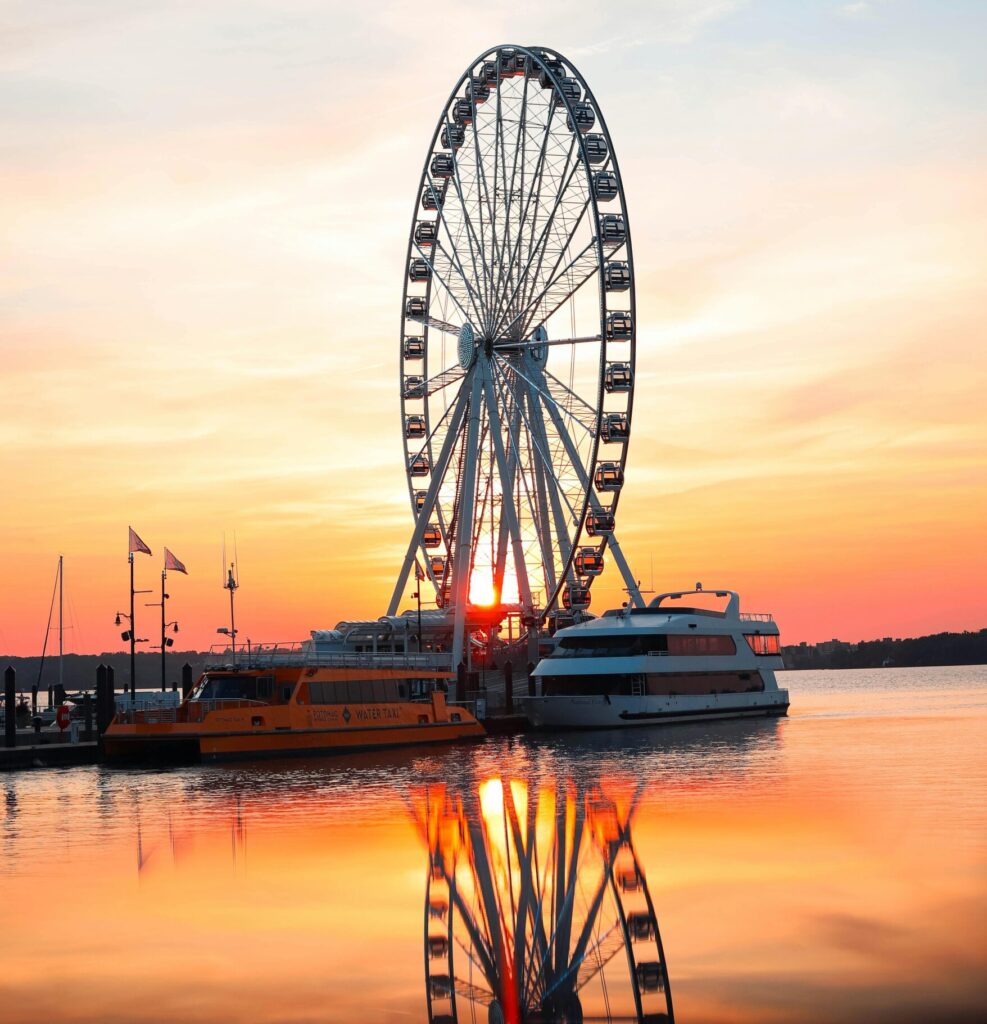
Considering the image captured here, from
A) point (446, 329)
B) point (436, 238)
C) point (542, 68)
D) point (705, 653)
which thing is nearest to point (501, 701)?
point (705, 653)

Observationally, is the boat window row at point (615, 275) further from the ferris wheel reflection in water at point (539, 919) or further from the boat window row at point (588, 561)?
the ferris wheel reflection in water at point (539, 919)

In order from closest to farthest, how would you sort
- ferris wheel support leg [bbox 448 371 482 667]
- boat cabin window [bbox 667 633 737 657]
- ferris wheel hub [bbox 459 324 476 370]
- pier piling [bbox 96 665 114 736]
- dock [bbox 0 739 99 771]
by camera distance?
dock [bbox 0 739 99 771], pier piling [bbox 96 665 114 736], ferris wheel hub [bbox 459 324 476 370], ferris wheel support leg [bbox 448 371 482 667], boat cabin window [bbox 667 633 737 657]

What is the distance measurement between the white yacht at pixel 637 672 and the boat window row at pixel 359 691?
1165 centimetres

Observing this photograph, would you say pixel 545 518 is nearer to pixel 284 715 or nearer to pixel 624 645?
pixel 624 645

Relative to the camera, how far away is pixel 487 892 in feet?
84.4

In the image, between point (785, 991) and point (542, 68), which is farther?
point (542, 68)

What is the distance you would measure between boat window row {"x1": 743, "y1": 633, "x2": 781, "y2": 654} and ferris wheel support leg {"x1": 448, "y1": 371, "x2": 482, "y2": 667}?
15230 mm

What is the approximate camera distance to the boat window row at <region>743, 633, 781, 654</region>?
78938 millimetres

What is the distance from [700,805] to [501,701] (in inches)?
1490

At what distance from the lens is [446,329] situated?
74375mm

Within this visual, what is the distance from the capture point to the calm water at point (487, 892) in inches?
714

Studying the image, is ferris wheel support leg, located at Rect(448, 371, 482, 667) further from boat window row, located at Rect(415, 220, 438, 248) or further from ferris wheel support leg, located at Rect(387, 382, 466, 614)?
boat window row, located at Rect(415, 220, 438, 248)

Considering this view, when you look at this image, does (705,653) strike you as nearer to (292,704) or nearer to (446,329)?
(446,329)

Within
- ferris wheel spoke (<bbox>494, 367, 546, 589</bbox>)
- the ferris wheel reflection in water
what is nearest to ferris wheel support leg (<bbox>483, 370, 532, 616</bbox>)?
ferris wheel spoke (<bbox>494, 367, 546, 589</bbox>)
